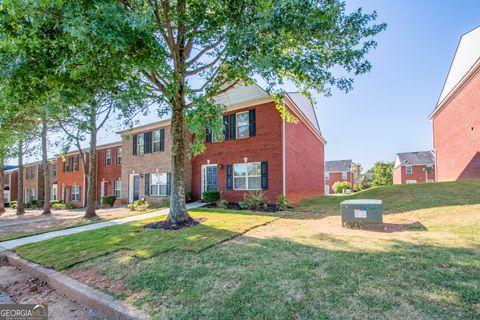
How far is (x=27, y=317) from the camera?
3473mm

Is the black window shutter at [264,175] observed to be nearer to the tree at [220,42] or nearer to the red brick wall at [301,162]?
the red brick wall at [301,162]

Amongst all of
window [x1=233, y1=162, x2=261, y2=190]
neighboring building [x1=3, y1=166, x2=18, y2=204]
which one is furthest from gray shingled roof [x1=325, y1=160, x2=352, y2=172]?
neighboring building [x1=3, y1=166, x2=18, y2=204]

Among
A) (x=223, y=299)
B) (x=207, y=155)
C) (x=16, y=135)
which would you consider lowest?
(x=223, y=299)

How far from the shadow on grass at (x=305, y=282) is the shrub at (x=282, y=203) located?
6.51m

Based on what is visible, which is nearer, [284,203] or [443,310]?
[443,310]

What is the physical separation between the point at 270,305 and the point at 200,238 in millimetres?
3527

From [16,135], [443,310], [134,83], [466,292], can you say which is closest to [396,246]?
[466,292]

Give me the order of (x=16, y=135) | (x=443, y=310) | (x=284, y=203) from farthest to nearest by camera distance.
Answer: (x=16, y=135)
(x=284, y=203)
(x=443, y=310)

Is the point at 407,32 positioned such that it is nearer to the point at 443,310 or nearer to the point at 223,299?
the point at 443,310

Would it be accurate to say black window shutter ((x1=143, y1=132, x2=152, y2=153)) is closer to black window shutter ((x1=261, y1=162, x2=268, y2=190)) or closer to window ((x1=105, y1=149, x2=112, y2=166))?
window ((x1=105, y1=149, x2=112, y2=166))

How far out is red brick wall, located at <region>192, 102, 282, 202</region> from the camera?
1290 cm

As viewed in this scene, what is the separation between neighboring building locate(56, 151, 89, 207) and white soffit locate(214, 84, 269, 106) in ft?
58.4

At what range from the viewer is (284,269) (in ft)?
13.1

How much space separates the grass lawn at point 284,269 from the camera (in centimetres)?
287
